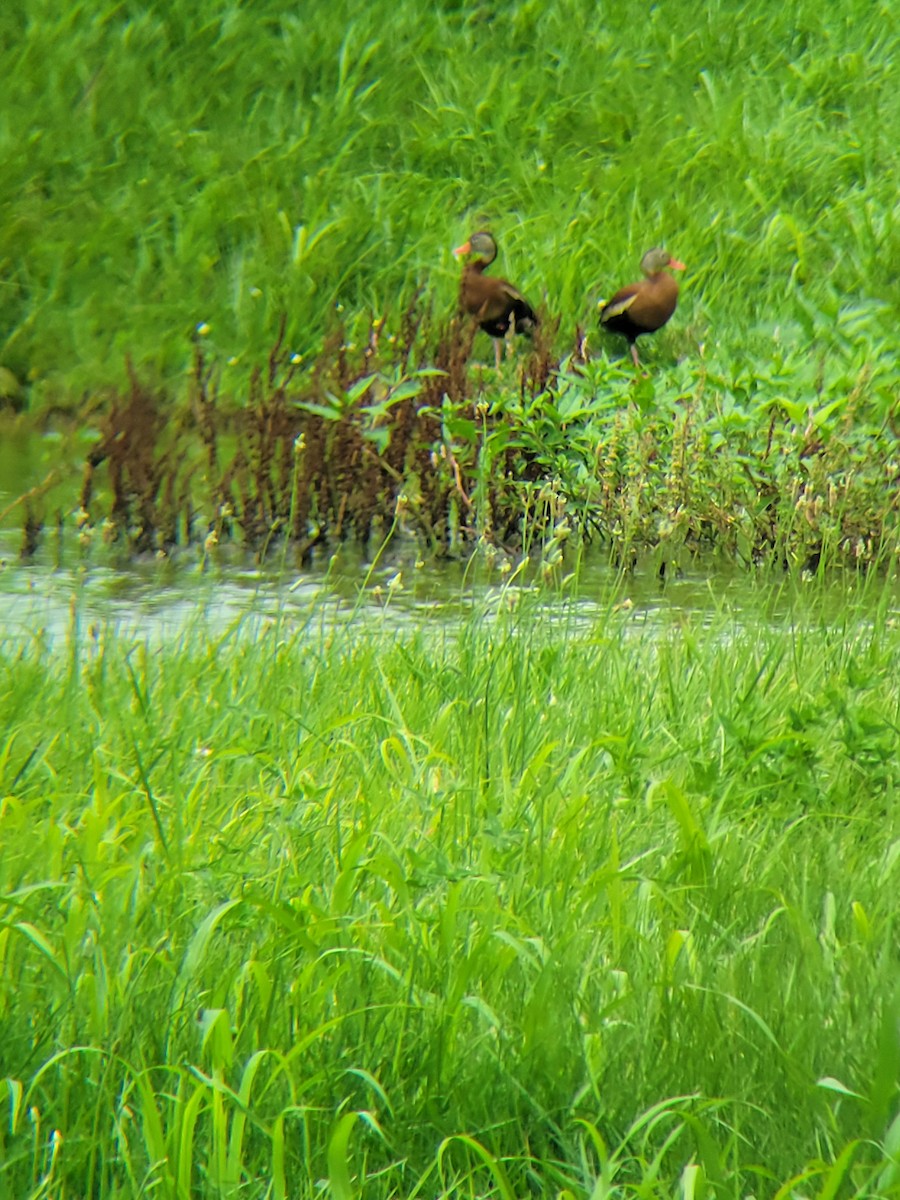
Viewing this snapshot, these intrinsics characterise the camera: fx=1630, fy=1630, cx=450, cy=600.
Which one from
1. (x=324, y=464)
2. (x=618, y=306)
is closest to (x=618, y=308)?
(x=618, y=306)

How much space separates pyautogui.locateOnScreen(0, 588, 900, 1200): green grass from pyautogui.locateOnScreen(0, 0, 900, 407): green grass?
10.8ft

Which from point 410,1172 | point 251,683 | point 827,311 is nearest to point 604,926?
point 410,1172

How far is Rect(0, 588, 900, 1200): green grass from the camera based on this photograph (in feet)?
6.42

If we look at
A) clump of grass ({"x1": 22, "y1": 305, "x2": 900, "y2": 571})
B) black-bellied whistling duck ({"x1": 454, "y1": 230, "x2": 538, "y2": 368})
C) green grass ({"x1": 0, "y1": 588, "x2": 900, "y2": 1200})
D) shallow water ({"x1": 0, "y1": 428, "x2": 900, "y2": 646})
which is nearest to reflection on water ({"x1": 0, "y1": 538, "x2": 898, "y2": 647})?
shallow water ({"x1": 0, "y1": 428, "x2": 900, "y2": 646})

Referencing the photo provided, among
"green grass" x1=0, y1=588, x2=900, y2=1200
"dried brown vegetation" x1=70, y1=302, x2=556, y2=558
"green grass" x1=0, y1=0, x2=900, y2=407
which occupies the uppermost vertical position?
"green grass" x1=0, y1=0, x2=900, y2=407

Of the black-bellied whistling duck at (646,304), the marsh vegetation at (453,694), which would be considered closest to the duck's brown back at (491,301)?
the marsh vegetation at (453,694)

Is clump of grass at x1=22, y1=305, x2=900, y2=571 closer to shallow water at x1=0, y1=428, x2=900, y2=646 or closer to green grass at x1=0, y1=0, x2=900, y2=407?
shallow water at x1=0, y1=428, x2=900, y2=646

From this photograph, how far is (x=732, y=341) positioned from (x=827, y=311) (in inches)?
31.4

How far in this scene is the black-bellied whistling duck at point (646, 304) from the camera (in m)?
6.21

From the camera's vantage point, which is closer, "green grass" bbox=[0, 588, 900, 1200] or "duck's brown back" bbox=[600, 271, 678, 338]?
"green grass" bbox=[0, 588, 900, 1200]

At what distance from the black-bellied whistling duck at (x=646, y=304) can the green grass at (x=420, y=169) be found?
32 centimetres

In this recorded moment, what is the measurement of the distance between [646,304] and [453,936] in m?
4.33

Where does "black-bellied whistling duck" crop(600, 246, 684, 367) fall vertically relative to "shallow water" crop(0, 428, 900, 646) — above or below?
above

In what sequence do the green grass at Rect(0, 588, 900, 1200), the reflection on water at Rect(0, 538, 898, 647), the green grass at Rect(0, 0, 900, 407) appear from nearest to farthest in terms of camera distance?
the green grass at Rect(0, 588, 900, 1200)
the reflection on water at Rect(0, 538, 898, 647)
the green grass at Rect(0, 0, 900, 407)
